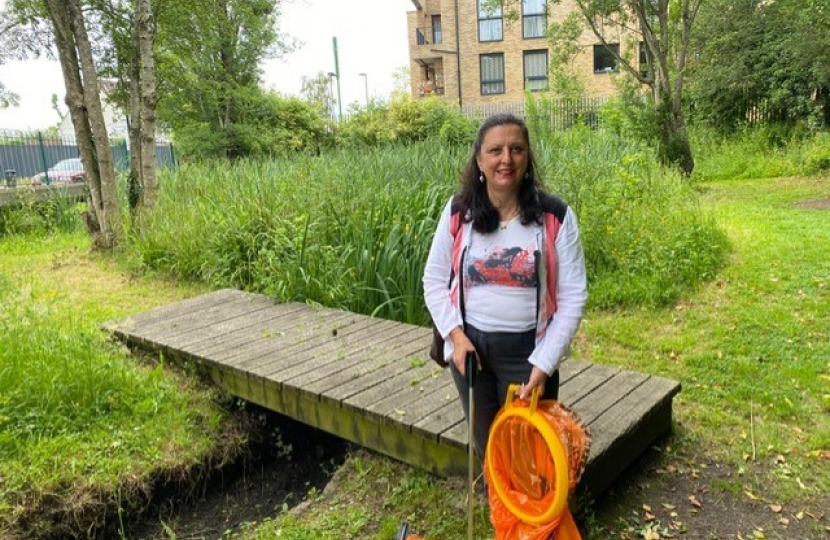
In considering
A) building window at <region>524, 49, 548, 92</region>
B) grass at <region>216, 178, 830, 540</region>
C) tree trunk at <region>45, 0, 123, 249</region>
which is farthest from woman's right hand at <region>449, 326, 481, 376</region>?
building window at <region>524, 49, 548, 92</region>

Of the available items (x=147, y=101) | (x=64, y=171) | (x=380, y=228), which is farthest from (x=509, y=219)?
(x=64, y=171)

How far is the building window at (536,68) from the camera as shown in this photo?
2698 centimetres

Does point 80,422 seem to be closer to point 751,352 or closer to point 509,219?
point 509,219

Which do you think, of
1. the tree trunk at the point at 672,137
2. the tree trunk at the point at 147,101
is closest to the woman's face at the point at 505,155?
the tree trunk at the point at 147,101

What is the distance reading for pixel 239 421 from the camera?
362 cm

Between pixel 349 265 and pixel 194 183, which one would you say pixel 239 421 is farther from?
pixel 194 183

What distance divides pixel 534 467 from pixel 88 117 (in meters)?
7.22

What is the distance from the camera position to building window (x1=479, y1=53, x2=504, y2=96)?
1085 inches

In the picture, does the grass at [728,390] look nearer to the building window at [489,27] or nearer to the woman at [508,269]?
the woman at [508,269]

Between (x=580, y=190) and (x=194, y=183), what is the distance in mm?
4627

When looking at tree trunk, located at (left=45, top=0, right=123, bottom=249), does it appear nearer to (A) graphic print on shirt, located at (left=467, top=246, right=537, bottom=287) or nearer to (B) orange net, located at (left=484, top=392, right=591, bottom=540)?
(A) graphic print on shirt, located at (left=467, top=246, right=537, bottom=287)

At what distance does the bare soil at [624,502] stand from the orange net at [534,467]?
0.56 m

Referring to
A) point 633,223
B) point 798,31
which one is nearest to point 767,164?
point 798,31

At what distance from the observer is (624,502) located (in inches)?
101
